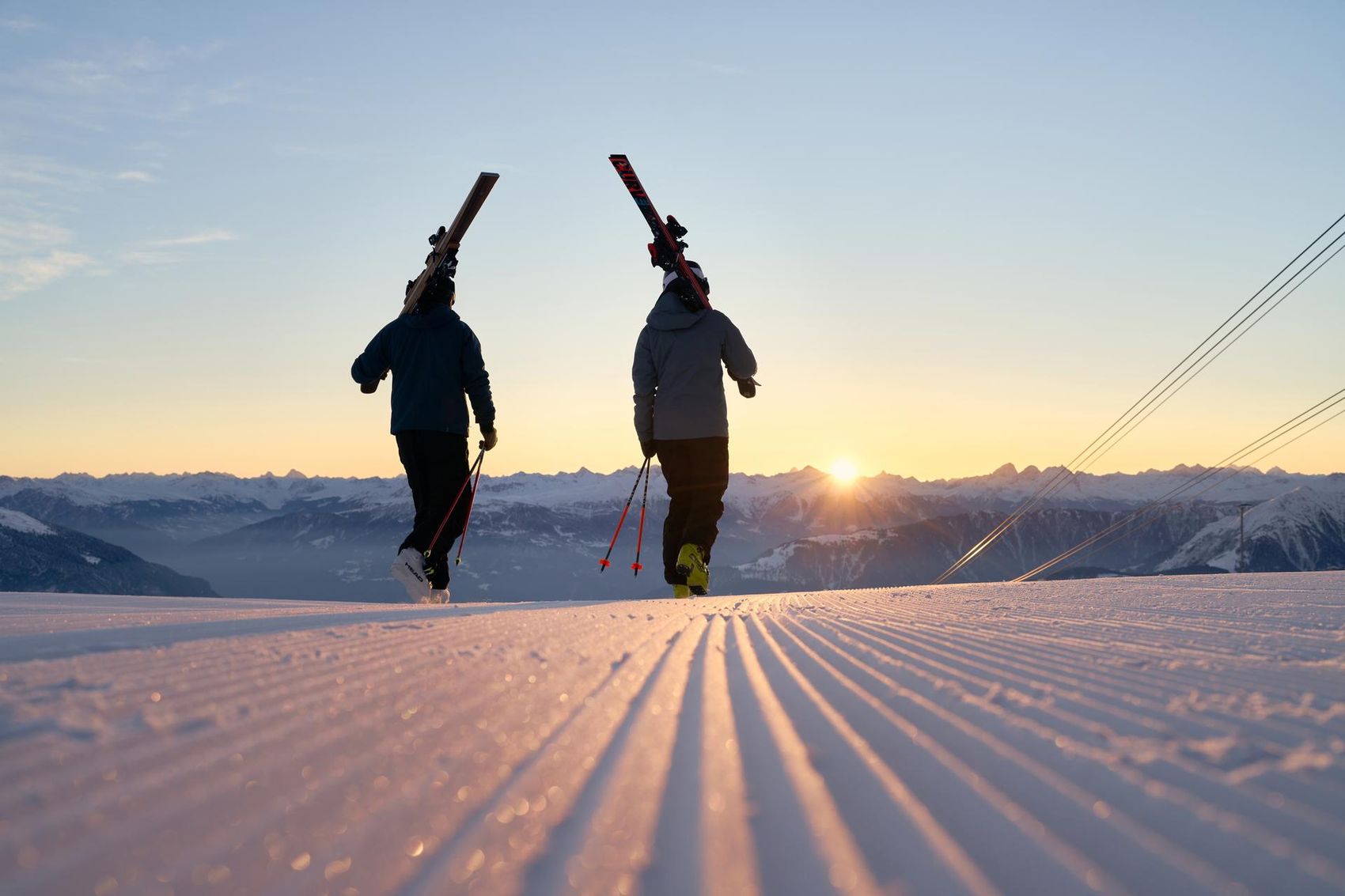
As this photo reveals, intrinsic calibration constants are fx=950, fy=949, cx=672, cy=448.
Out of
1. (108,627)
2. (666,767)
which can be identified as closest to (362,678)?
(666,767)

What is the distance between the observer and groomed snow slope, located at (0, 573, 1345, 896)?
71 centimetres

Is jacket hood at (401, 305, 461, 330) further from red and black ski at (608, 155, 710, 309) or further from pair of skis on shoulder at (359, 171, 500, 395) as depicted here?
red and black ski at (608, 155, 710, 309)

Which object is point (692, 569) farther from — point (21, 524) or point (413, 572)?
point (21, 524)

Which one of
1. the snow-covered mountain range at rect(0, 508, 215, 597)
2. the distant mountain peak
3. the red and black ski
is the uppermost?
the distant mountain peak

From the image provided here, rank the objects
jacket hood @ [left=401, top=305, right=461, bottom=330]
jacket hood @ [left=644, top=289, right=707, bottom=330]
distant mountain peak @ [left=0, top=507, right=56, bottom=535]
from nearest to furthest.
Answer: jacket hood @ [left=401, top=305, right=461, bottom=330] → jacket hood @ [left=644, top=289, right=707, bottom=330] → distant mountain peak @ [left=0, top=507, right=56, bottom=535]

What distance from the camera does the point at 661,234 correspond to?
29.0ft

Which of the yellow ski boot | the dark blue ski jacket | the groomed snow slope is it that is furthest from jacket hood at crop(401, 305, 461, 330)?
the groomed snow slope

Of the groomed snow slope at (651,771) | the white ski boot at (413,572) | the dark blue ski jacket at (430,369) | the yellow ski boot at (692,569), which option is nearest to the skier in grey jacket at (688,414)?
the yellow ski boot at (692,569)

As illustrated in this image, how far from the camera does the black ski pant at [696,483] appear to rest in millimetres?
7324

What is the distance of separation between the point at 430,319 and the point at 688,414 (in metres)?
2.05

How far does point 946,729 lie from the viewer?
3.92ft

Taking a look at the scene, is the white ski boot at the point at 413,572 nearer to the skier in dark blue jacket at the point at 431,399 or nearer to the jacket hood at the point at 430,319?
the skier in dark blue jacket at the point at 431,399

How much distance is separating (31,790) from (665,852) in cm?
51

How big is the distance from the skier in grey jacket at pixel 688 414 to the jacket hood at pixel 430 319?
4.89 feet
